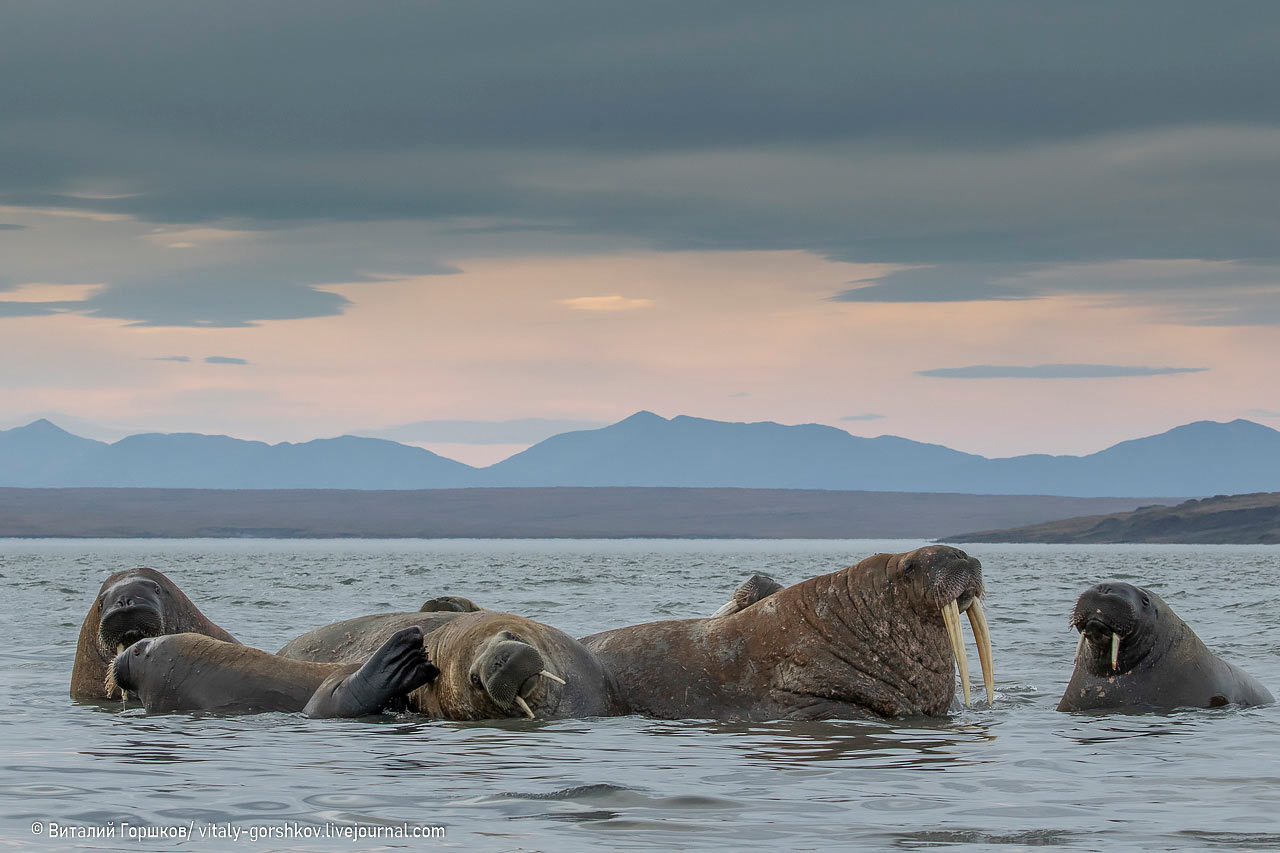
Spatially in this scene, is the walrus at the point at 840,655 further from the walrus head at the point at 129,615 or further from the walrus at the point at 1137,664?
the walrus head at the point at 129,615

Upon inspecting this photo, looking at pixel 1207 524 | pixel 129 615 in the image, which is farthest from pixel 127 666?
pixel 1207 524

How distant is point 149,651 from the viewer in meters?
12.9

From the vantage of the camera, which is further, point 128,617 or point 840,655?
point 128,617

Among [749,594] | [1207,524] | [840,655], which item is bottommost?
[840,655]

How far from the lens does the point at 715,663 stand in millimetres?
12680

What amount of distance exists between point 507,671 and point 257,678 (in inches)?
89.0

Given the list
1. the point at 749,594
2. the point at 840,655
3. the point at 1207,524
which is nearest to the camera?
the point at 840,655

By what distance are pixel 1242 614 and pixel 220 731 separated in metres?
21.6

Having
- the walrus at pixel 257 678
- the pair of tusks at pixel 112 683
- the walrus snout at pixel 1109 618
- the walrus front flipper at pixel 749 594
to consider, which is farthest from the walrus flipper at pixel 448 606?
the walrus snout at pixel 1109 618

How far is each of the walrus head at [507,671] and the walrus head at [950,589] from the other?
92.8 inches

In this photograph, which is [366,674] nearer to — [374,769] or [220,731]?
[220,731]

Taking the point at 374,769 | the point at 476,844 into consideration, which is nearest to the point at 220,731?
the point at 374,769

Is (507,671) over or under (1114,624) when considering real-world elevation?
under

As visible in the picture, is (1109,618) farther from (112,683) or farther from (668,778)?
(112,683)
